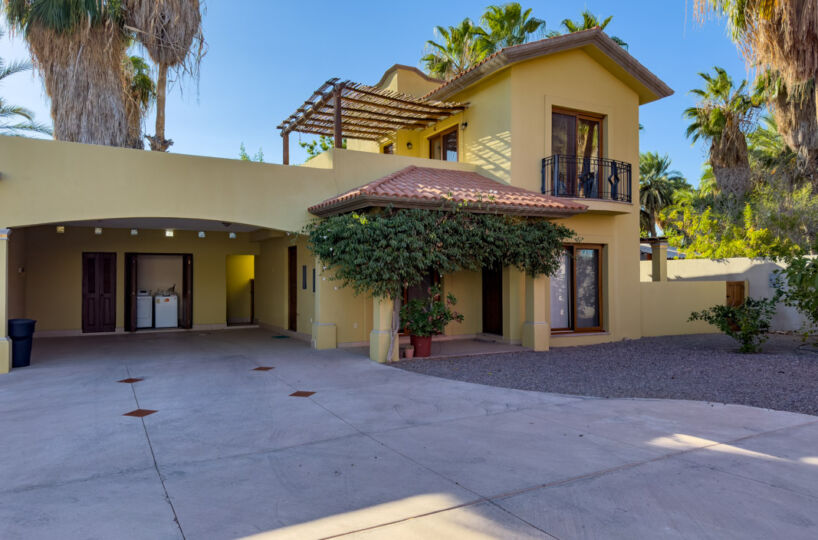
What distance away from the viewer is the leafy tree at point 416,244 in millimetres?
9180

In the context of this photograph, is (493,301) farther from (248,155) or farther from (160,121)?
(248,155)

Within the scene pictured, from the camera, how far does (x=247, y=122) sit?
33.9 metres

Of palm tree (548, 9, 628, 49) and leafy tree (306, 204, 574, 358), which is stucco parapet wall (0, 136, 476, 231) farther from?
palm tree (548, 9, 628, 49)

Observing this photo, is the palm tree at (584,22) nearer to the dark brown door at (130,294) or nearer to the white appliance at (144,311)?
the dark brown door at (130,294)

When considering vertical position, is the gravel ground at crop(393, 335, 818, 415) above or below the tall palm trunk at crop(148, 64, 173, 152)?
below

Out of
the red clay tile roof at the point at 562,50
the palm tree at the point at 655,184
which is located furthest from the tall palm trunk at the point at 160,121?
the palm tree at the point at 655,184

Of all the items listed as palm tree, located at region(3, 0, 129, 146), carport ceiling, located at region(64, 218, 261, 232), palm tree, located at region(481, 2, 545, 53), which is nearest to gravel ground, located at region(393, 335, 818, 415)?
carport ceiling, located at region(64, 218, 261, 232)

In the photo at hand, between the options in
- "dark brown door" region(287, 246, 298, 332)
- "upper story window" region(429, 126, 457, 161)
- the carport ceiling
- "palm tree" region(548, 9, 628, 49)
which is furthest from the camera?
"palm tree" region(548, 9, 628, 49)

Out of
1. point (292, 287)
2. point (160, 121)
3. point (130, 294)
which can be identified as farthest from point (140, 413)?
point (160, 121)

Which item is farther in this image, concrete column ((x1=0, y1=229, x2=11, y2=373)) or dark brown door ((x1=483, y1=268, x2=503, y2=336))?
dark brown door ((x1=483, y1=268, x2=503, y2=336))

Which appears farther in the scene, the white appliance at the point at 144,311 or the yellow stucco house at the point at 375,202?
the white appliance at the point at 144,311

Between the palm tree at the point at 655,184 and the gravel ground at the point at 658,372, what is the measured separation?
2414 centimetres

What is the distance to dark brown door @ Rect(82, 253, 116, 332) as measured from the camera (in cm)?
1398

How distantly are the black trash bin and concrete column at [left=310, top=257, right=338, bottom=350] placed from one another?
17.0 ft
